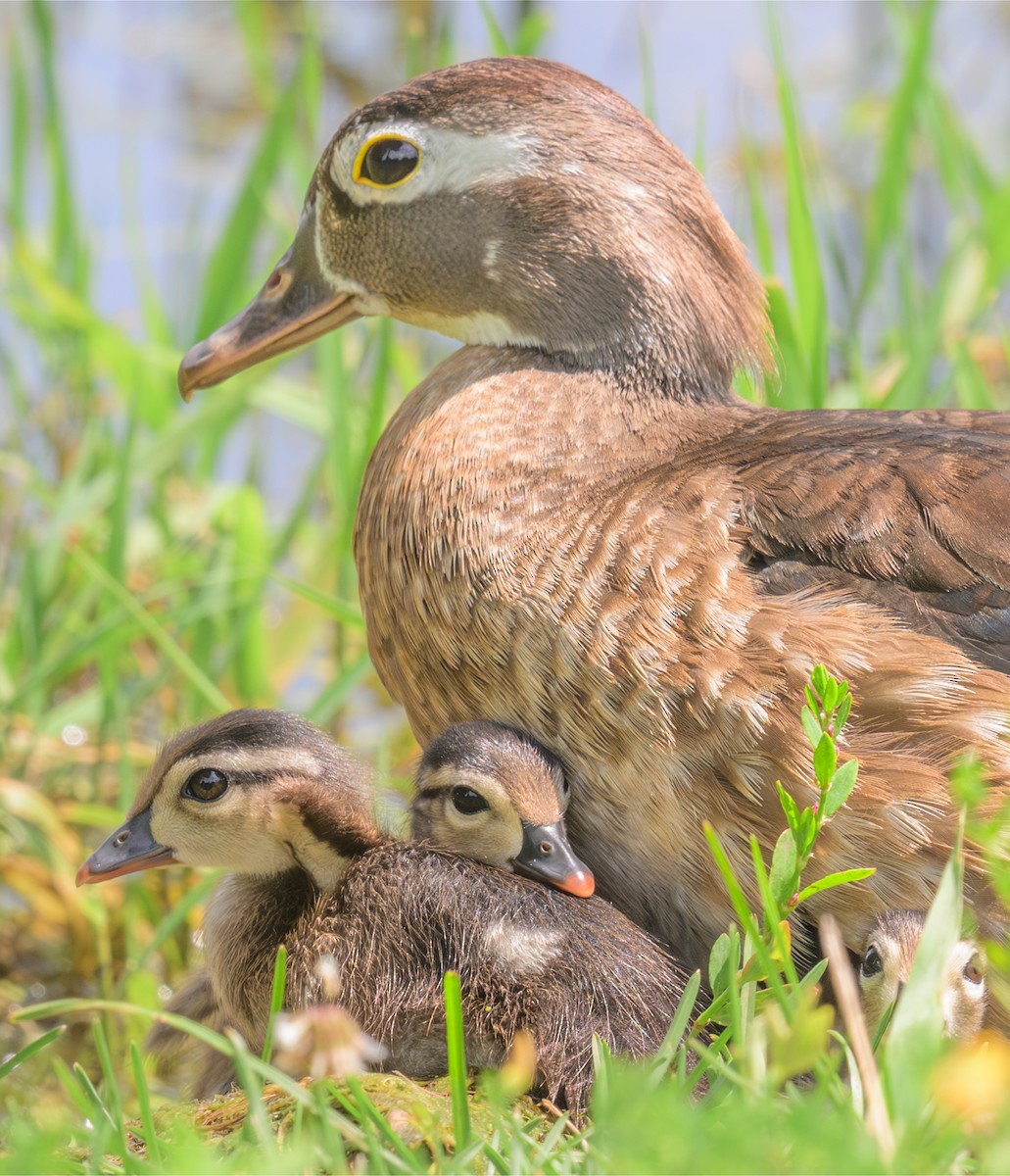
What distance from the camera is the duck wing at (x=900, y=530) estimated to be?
281 centimetres

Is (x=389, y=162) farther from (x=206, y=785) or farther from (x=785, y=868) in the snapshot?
(x=785, y=868)

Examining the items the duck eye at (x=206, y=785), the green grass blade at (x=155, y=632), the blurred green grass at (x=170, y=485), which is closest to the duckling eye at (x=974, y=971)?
the duck eye at (x=206, y=785)

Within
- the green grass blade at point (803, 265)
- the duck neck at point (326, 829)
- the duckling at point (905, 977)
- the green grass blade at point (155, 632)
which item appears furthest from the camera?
the green grass blade at point (803, 265)

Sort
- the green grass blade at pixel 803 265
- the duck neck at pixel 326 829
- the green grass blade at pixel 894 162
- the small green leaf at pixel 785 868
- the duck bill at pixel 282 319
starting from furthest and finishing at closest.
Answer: the green grass blade at pixel 894 162 < the green grass blade at pixel 803 265 < the duck bill at pixel 282 319 < the duck neck at pixel 326 829 < the small green leaf at pixel 785 868

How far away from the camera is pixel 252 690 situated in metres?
4.56

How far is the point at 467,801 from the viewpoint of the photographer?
112 inches

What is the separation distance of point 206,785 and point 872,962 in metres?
1.20

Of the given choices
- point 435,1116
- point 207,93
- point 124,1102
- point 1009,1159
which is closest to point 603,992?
point 435,1116

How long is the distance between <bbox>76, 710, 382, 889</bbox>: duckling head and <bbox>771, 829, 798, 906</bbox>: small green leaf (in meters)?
0.98

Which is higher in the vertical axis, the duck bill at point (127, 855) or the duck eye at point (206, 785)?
the duck eye at point (206, 785)

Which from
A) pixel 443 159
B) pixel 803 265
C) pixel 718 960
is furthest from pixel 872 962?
pixel 803 265

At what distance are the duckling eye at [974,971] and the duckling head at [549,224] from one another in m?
1.33

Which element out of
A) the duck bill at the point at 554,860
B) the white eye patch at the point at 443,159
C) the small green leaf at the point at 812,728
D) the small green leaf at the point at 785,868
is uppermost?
the white eye patch at the point at 443,159

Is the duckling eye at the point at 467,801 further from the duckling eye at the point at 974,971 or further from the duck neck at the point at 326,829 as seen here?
the duckling eye at the point at 974,971
